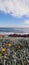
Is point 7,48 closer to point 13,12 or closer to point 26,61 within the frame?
point 26,61

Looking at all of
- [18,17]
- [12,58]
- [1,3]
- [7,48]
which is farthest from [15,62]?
[1,3]

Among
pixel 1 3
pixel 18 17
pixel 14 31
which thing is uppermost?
pixel 1 3

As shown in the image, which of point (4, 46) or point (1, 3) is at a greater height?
point (1, 3)

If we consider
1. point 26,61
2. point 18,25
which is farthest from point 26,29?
point 26,61

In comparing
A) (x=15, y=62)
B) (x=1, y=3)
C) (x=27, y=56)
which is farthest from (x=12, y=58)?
(x=1, y=3)

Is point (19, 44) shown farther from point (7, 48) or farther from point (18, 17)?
point (18, 17)

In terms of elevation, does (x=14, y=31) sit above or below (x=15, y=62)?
above

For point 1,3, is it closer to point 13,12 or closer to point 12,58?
point 13,12

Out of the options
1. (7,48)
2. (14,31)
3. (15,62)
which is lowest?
(15,62)
